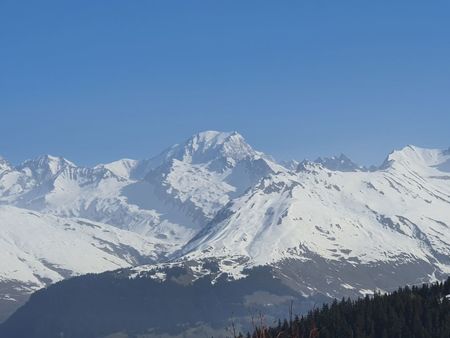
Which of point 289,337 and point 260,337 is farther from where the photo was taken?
point 289,337

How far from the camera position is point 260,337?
5525cm

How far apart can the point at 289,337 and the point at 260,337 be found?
19.1 ft

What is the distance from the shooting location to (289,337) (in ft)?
199
